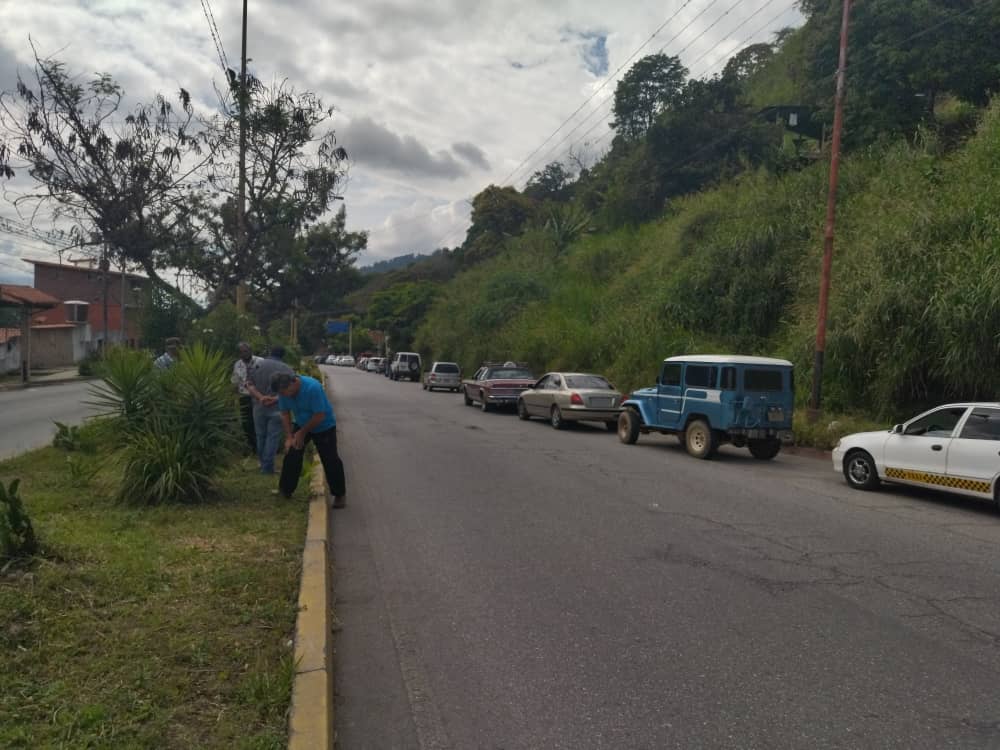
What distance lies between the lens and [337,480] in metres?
9.24

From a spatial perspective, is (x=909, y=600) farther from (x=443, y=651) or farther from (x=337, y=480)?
(x=337, y=480)

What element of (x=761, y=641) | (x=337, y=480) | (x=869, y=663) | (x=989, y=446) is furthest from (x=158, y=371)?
(x=989, y=446)

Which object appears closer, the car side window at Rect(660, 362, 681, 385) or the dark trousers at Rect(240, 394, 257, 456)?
the dark trousers at Rect(240, 394, 257, 456)

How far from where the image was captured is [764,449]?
15.2 metres

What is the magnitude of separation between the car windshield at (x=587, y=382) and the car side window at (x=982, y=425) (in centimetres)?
1074

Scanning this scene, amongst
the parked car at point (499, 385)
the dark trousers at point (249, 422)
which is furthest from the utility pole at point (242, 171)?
the dark trousers at point (249, 422)

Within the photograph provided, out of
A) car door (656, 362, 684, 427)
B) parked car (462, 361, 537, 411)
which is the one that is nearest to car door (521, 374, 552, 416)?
parked car (462, 361, 537, 411)

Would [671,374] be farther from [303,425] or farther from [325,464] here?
[303,425]

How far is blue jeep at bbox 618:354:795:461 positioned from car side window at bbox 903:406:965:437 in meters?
3.51

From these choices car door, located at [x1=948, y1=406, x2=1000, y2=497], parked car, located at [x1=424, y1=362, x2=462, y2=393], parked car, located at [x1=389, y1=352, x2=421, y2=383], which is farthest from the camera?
parked car, located at [x1=389, y1=352, x2=421, y2=383]

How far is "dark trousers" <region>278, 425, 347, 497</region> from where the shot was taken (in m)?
8.93

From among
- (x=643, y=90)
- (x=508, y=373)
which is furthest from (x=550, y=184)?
(x=508, y=373)

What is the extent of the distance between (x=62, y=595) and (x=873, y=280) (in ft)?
56.2

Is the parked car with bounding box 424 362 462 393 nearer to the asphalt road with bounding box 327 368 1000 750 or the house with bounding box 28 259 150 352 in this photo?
the asphalt road with bounding box 327 368 1000 750
